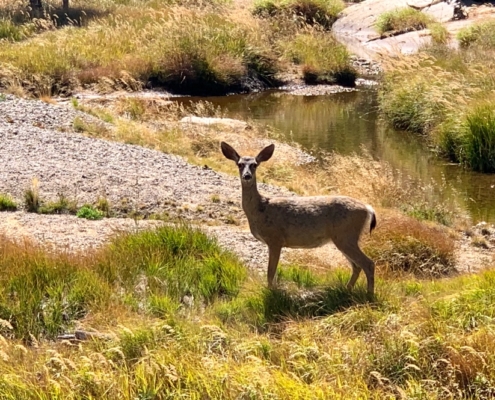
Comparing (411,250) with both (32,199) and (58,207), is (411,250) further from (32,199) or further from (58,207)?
(32,199)

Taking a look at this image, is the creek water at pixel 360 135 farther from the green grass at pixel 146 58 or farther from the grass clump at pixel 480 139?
the green grass at pixel 146 58

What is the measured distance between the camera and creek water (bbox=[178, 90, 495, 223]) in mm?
15070

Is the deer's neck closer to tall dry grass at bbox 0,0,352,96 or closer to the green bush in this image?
the green bush

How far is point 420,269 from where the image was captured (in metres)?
10.0

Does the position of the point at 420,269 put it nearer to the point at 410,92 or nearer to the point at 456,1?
the point at 410,92

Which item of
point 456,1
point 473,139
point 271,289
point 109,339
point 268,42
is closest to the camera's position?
point 109,339

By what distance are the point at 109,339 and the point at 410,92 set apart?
15.0 m

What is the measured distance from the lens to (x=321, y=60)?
1049 inches

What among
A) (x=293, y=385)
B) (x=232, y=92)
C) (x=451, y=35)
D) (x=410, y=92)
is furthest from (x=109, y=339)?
(x=451, y=35)

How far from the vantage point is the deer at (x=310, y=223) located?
302 inches

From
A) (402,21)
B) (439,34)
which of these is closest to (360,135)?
(439,34)

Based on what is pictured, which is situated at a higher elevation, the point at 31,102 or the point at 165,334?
the point at 165,334

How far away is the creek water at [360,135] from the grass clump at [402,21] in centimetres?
843

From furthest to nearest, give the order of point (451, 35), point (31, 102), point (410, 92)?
point (451, 35)
point (410, 92)
point (31, 102)
